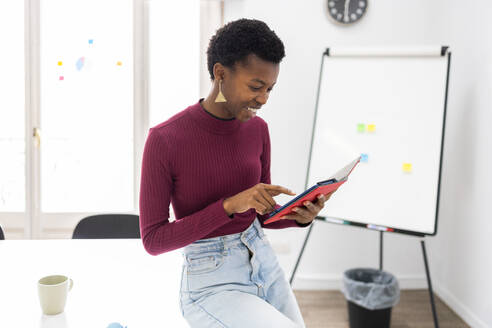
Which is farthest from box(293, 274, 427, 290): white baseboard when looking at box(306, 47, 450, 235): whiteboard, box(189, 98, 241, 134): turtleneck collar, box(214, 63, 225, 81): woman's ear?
box(214, 63, 225, 81): woman's ear

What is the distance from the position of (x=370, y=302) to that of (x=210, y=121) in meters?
1.64

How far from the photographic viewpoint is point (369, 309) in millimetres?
2250

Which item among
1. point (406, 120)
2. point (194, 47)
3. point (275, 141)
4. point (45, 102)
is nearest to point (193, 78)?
point (194, 47)

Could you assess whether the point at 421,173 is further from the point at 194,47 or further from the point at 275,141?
the point at 194,47

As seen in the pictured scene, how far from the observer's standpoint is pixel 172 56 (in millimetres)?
3037

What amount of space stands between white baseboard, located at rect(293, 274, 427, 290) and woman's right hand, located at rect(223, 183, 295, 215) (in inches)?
85.1

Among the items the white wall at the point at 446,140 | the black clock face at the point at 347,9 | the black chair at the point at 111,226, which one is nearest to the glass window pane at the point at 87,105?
the white wall at the point at 446,140

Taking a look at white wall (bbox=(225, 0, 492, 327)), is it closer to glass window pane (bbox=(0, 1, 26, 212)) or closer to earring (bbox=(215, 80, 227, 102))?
glass window pane (bbox=(0, 1, 26, 212))

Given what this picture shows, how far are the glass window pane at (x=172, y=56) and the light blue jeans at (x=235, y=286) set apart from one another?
211 cm

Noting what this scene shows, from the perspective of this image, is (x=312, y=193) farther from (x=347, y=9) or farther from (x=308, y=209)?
(x=347, y=9)

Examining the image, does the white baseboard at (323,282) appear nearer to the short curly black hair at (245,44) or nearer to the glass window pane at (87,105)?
the glass window pane at (87,105)

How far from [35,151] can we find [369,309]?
2564mm

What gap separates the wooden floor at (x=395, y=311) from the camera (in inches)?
97.0

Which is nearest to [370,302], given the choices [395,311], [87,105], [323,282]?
[395,311]
